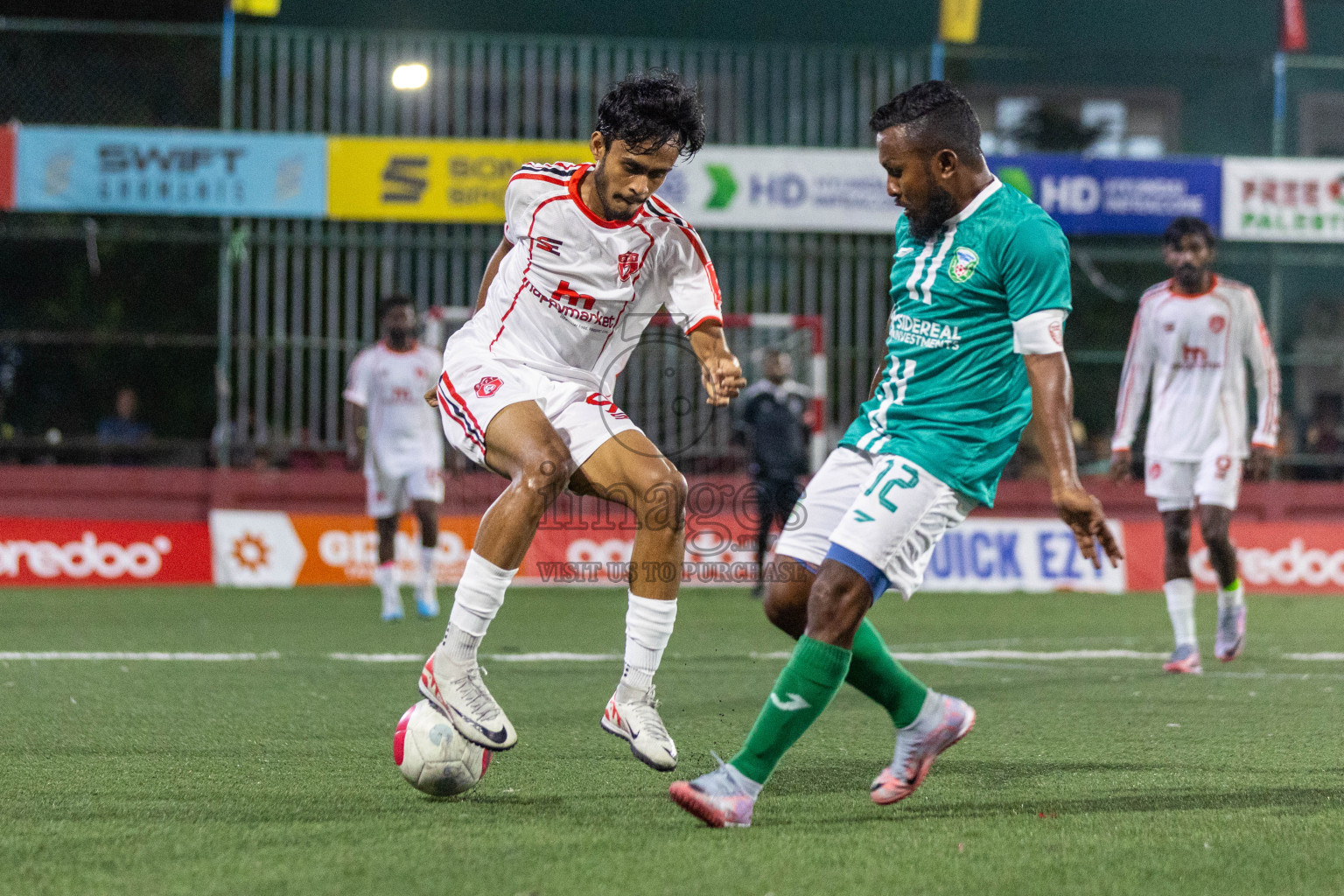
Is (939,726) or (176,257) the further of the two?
(176,257)

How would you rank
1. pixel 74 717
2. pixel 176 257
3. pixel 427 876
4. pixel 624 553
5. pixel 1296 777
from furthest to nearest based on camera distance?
pixel 176 257 < pixel 624 553 < pixel 74 717 < pixel 1296 777 < pixel 427 876

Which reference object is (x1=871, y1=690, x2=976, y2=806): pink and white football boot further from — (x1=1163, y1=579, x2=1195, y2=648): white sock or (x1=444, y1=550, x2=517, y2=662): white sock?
(x1=1163, y1=579, x2=1195, y2=648): white sock

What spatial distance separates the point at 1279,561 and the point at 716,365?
11.8 metres

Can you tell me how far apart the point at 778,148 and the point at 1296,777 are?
1185 centimetres

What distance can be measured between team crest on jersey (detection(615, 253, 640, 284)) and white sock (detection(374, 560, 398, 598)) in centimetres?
672

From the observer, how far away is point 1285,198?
1644 cm

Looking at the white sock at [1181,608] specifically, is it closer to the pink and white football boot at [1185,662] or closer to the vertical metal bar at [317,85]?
the pink and white football boot at [1185,662]

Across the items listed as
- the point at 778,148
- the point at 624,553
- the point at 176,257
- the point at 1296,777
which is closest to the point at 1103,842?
the point at 1296,777

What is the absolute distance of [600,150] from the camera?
4.91 meters

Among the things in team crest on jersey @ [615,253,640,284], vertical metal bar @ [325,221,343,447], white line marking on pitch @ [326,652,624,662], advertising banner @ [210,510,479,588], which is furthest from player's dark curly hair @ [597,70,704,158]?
vertical metal bar @ [325,221,343,447]

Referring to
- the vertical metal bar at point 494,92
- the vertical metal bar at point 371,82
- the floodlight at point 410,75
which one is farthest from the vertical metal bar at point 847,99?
the vertical metal bar at point 371,82

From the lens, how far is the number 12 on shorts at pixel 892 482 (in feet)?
13.7

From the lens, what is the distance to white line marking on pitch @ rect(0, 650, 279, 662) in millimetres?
8172

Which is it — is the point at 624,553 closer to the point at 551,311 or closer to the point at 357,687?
the point at 357,687
